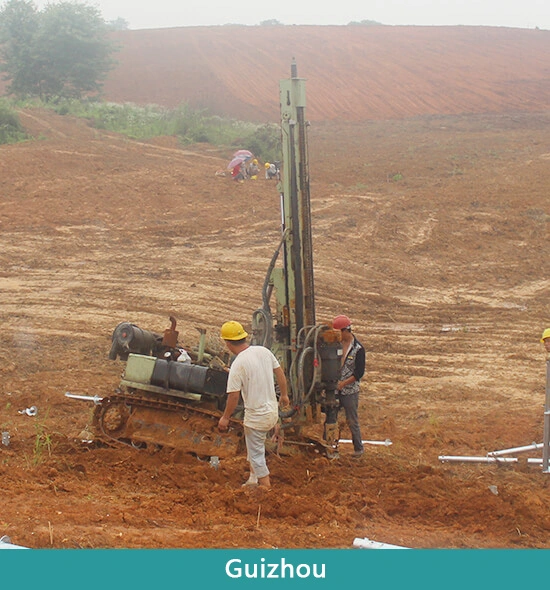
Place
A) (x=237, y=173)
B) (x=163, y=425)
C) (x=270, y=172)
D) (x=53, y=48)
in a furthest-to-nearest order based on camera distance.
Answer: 1. (x=53, y=48)
2. (x=270, y=172)
3. (x=237, y=173)
4. (x=163, y=425)

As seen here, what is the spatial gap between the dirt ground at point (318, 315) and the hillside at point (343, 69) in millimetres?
19371

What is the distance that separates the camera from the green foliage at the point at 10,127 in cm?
3050

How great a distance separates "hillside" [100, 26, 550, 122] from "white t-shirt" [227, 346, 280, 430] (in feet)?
151

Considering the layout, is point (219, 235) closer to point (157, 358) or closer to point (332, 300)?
point (332, 300)

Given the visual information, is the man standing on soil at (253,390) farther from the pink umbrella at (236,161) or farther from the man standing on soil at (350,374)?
the pink umbrella at (236,161)

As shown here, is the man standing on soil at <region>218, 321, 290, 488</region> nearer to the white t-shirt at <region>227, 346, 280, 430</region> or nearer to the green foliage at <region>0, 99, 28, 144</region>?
the white t-shirt at <region>227, 346, 280, 430</region>

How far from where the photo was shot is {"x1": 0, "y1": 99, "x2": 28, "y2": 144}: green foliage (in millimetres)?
30500

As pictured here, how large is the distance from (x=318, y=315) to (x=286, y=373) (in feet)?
24.9

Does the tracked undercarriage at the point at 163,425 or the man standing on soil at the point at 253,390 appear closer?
the man standing on soil at the point at 253,390

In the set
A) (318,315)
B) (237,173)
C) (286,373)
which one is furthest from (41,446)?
(237,173)

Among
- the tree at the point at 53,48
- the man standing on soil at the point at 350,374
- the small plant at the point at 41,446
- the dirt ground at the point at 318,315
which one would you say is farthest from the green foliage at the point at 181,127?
the small plant at the point at 41,446

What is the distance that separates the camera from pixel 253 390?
7312mm

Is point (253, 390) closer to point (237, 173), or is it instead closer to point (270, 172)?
point (237, 173)

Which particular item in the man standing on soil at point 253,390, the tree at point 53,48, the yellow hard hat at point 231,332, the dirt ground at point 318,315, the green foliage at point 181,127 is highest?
the tree at point 53,48
